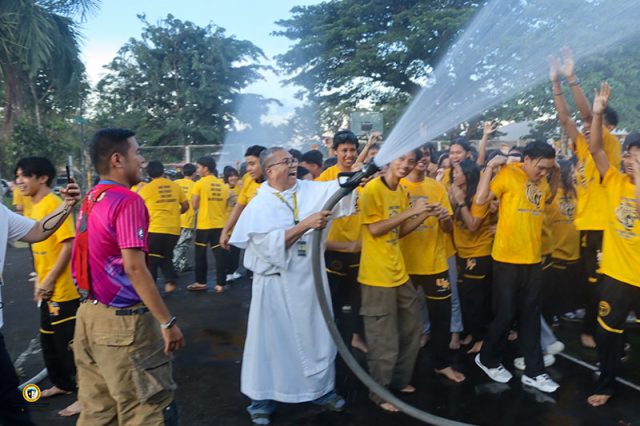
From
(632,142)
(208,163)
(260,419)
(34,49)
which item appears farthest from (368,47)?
(260,419)

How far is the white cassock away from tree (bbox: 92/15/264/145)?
91.1 feet

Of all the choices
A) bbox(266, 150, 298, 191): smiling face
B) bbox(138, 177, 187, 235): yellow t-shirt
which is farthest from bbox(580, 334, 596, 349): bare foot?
bbox(138, 177, 187, 235): yellow t-shirt

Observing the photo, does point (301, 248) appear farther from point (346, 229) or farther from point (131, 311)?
point (346, 229)

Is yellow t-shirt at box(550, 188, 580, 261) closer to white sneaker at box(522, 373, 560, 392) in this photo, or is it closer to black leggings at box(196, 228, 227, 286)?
white sneaker at box(522, 373, 560, 392)

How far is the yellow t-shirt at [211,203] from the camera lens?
25.8ft

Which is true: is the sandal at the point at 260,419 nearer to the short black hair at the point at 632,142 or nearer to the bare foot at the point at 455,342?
the bare foot at the point at 455,342

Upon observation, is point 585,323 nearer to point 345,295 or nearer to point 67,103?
point 345,295

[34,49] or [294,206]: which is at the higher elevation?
[34,49]

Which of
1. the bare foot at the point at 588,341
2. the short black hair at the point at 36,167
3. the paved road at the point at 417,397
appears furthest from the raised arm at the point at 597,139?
the short black hair at the point at 36,167

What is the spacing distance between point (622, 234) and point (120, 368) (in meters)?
3.47

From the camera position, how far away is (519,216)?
414cm

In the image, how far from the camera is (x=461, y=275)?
489cm

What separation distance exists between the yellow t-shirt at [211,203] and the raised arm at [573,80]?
5272 millimetres

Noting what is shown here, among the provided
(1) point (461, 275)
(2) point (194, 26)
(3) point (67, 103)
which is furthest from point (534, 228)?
(2) point (194, 26)
